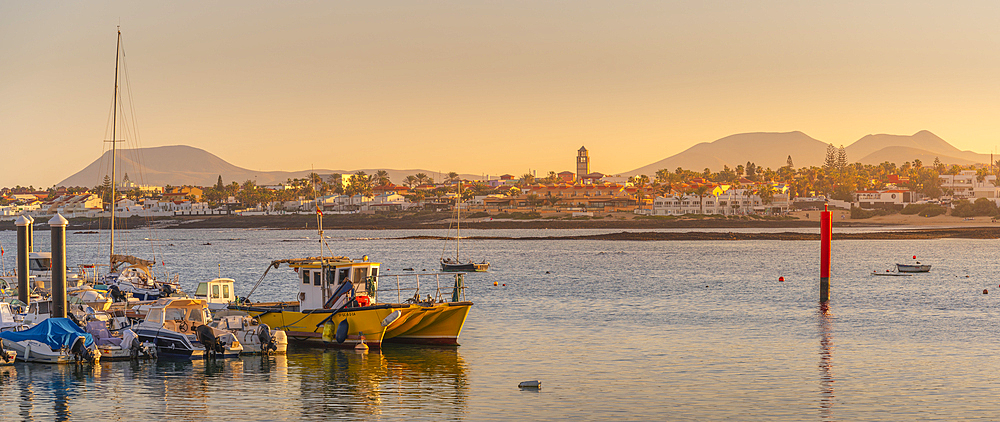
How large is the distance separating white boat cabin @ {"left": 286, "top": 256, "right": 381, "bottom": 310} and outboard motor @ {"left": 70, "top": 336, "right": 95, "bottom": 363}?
268 inches

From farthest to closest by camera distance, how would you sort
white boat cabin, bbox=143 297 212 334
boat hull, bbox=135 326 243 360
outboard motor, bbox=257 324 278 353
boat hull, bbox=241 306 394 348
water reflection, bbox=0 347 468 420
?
1. boat hull, bbox=241 306 394 348
2. outboard motor, bbox=257 324 278 353
3. white boat cabin, bbox=143 297 212 334
4. boat hull, bbox=135 326 243 360
5. water reflection, bbox=0 347 468 420

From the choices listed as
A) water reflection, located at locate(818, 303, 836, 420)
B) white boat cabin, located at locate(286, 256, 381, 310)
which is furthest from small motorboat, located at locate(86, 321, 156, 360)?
water reflection, located at locate(818, 303, 836, 420)

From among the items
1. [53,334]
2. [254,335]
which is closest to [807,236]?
[254,335]

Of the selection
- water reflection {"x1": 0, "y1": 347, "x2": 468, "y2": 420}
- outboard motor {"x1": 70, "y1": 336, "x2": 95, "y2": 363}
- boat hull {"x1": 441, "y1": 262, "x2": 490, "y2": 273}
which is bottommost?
boat hull {"x1": 441, "y1": 262, "x2": 490, "y2": 273}

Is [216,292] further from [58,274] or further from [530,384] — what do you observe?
[530,384]

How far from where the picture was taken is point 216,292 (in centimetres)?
3666

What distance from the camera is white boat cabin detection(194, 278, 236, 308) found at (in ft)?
119

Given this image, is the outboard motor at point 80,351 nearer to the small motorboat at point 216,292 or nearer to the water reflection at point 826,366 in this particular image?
the small motorboat at point 216,292

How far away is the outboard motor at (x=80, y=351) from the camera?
27.4 metres

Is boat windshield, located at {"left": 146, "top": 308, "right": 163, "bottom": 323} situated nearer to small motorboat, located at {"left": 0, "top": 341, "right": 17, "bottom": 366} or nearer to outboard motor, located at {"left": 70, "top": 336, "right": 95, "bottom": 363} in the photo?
outboard motor, located at {"left": 70, "top": 336, "right": 95, "bottom": 363}

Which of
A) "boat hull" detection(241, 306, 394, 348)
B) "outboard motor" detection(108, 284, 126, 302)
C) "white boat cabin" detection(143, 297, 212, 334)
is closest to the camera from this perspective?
"white boat cabin" detection(143, 297, 212, 334)

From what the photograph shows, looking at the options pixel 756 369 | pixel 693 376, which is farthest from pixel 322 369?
pixel 756 369

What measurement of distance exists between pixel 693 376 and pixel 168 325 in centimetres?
1630

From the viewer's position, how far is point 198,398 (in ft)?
77.3
